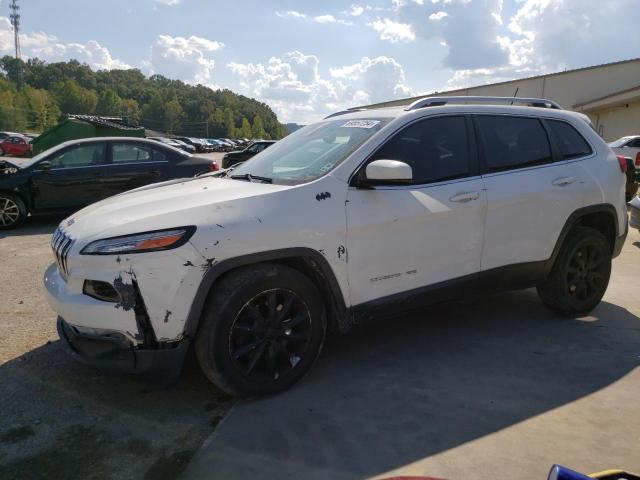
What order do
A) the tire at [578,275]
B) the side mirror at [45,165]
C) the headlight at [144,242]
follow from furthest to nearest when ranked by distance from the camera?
1. the side mirror at [45,165]
2. the tire at [578,275]
3. the headlight at [144,242]

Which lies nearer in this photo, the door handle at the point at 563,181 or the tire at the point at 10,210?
the door handle at the point at 563,181

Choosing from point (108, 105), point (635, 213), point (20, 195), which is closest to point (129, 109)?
point (108, 105)

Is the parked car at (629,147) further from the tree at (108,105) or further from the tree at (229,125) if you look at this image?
the tree at (229,125)

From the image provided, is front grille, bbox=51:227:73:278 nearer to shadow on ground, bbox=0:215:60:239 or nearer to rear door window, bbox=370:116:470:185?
rear door window, bbox=370:116:470:185

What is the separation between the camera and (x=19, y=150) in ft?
110

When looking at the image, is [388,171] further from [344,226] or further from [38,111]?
[38,111]

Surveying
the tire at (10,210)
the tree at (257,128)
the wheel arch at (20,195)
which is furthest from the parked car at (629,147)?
the tree at (257,128)

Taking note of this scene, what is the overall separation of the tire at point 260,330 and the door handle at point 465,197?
1.19m

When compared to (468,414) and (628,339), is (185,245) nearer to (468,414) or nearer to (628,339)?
(468,414)

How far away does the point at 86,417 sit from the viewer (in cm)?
292

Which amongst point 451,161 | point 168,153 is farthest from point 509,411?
point 168,153

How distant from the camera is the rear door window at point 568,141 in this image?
13.9 ft

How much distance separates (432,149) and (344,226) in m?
0.97

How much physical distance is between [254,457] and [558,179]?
121 inches
